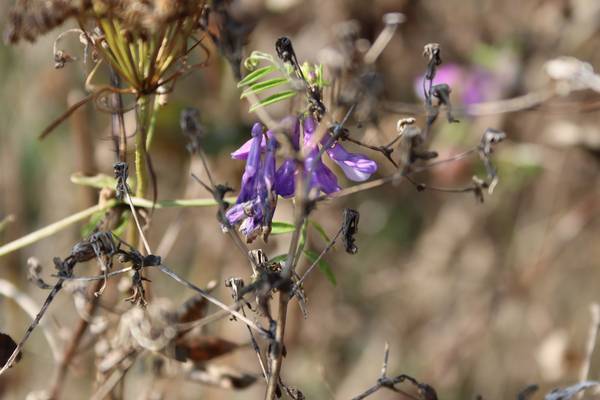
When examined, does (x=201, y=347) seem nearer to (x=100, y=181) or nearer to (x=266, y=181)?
(x=100, y=181)

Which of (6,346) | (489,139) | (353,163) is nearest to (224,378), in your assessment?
(6,346)

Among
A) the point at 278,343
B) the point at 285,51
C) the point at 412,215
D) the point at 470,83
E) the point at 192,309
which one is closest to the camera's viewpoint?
the point at 278,343

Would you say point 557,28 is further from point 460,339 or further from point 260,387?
point 260,387

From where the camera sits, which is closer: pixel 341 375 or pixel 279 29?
pixel 279 29

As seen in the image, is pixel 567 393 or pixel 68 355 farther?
pixel 68 355

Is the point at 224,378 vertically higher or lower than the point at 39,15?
lower

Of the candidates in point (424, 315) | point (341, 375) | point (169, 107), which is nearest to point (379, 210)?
point (424, 315)

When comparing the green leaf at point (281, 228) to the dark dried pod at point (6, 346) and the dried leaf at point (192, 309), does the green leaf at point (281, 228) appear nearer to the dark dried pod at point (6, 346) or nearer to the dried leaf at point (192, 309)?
the dried leaf at point (192, 309)
